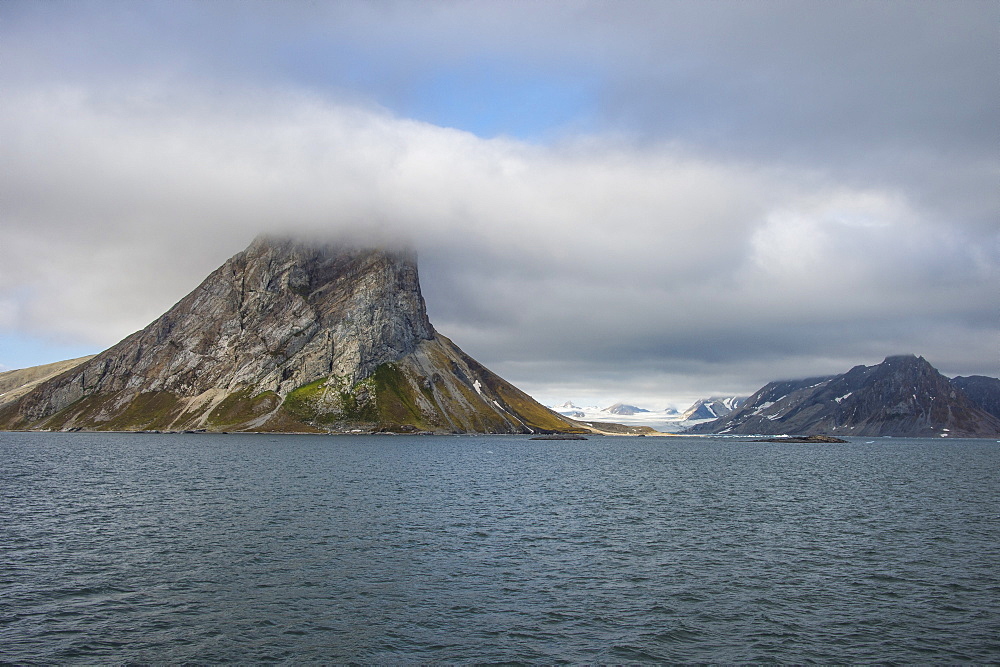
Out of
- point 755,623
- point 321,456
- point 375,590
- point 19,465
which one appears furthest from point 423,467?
point 755,623

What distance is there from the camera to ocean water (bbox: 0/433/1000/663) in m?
32.2

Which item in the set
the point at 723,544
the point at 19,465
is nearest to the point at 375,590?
the point at 723,544

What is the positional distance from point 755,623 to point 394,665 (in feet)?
69.1

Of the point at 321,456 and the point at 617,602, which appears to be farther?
the point at 321,456

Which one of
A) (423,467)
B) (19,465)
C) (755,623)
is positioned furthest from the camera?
(423,467)

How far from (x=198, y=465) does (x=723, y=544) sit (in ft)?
362

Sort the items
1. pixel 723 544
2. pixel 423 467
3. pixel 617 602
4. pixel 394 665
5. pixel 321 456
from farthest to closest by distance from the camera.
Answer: pixel 321 456 < pixel 423 467 < pixel 723 544 < pixel 617 602 < pixel 394 665

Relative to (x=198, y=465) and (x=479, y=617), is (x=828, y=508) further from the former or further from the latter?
(x=198, y=465)

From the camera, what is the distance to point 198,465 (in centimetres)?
12962

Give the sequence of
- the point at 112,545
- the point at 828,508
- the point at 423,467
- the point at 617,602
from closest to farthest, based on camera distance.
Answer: the point at 617,602 < the point at 112,545 < the point at 828,508 < the point at 423,467

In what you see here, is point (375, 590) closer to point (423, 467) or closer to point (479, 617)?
point (479, 617)

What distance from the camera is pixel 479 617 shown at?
119 feet

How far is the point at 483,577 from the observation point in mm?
44938

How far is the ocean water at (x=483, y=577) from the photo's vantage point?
106 feet
